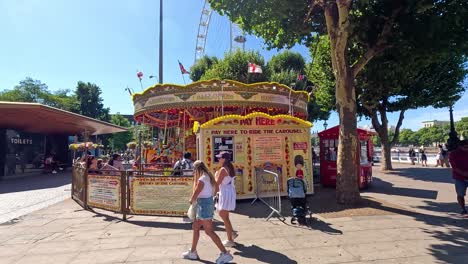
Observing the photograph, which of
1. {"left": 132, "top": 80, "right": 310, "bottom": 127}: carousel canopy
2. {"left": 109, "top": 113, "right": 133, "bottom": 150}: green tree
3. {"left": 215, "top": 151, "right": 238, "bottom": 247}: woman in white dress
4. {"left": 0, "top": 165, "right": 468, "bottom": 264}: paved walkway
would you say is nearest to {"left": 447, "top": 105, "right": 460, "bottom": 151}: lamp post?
{"left": 0, "top": 165, "right": 468, "bottom": 264}: paved walkway

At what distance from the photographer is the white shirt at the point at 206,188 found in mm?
5121

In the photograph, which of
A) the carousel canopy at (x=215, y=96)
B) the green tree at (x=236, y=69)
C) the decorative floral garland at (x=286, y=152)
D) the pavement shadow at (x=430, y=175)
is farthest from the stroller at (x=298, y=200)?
the green tree at (x=236, y=69)

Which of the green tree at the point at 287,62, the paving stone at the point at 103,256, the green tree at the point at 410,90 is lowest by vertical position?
the paving stone at the point at 103,256

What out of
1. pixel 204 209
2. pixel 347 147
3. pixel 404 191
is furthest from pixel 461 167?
pixel 204 209

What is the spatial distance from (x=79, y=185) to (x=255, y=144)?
19.4ft

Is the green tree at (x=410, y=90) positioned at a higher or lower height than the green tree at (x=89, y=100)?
lower

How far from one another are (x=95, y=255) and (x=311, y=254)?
148 inches

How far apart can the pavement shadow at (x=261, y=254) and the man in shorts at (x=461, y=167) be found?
5.32 meters

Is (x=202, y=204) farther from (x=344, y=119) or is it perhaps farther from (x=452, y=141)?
(x=452, y=141)

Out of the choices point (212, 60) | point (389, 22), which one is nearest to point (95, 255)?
point (389, 22)

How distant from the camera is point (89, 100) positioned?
48.9 meters

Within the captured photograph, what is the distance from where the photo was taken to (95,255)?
5406mm

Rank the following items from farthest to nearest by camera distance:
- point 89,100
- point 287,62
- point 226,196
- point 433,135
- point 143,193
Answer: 1. point 433,135
2. point 89,100
3. point 287,62
4. point 143,193
5. point 226,196

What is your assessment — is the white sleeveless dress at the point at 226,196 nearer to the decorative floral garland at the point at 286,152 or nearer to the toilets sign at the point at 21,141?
the decorative floral garland at the point at 286,152
